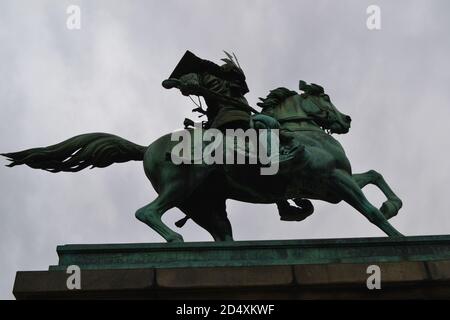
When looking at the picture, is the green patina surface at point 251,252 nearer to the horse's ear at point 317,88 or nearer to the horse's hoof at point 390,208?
the horse's hoof at point 390,208

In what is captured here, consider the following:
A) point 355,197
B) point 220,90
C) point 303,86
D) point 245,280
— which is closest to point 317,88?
point 303,86

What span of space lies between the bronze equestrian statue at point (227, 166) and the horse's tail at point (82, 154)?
0.01m

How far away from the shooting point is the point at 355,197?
7.40 meters

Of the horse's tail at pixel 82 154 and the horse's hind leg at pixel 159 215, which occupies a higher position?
the horse's tail at pixel 82 154

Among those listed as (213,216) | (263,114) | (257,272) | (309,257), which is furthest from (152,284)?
(263,114)

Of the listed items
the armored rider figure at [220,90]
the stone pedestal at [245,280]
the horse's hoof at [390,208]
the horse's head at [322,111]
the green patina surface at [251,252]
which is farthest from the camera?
the horse's head at [322,111]

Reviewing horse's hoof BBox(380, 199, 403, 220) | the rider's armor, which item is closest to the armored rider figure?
the rider's armor

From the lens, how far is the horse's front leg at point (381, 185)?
305 inches

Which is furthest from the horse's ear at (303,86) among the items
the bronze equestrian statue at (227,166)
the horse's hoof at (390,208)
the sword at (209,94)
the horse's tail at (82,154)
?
the horse's tail at (82,154)

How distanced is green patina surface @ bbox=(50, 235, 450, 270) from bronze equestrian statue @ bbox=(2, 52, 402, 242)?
55 centimetres

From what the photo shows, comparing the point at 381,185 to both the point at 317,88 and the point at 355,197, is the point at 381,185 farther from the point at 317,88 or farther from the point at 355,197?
the point at 317,88

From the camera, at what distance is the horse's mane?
8.69 m

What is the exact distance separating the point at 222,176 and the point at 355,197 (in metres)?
1.50
